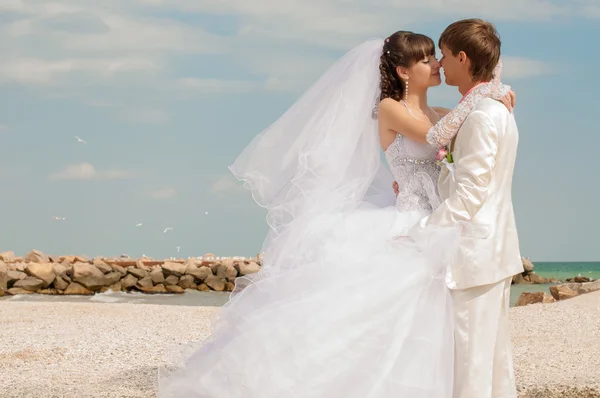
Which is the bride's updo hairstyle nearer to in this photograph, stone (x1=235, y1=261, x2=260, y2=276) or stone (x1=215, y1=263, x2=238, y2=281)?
stone (x1=235, y1=261, x2=260, y2=276)

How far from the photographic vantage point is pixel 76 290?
2533 cm

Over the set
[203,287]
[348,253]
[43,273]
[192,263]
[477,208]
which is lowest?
[203,287]

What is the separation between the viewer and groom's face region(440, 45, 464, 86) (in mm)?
Answer: 4188

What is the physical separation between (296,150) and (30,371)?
17.9 feet

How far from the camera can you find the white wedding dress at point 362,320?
415cm

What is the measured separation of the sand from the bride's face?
2398 millimetres

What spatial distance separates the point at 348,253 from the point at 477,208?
77 cm

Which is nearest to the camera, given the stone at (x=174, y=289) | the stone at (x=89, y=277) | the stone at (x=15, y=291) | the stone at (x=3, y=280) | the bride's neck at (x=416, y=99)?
the bride's neck at (x=416, y=99)

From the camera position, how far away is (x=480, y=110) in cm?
405

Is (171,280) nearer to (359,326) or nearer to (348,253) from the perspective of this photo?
(348,253)

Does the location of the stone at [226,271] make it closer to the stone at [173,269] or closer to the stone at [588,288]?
the stone at [173,269]

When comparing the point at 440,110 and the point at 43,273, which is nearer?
the point at 440,110

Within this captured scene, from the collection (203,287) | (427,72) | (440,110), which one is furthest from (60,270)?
(427,72)

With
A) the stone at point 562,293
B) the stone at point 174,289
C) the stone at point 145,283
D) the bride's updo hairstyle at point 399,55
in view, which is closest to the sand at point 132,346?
the stone at point 562,293
